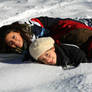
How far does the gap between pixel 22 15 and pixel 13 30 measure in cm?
94

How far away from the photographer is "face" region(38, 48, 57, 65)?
149 cm

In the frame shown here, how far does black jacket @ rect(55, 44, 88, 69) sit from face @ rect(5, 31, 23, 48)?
0.86 feet

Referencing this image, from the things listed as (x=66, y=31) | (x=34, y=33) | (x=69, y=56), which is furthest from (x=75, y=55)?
(x=34, y=33)

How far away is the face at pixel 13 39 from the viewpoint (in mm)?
→ 1636

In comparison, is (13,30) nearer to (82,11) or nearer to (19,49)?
(19,49)

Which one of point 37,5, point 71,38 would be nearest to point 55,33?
point 71,38

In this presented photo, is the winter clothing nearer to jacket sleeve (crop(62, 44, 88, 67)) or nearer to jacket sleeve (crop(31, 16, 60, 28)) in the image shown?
jacket sleeve (crop(62, 44, 88, 67))

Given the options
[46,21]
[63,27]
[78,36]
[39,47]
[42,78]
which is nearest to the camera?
[42,78]

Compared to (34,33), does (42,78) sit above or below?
below

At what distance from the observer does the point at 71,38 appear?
1.63m

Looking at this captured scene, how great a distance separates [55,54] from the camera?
1522 millimetres

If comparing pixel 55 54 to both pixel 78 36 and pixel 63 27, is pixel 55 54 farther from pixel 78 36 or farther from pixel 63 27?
pixel 63 27

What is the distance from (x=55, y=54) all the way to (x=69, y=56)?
0.09m

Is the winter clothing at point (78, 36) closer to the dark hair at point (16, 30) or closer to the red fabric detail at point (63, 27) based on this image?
the red fabric detail at point (63, 27)
